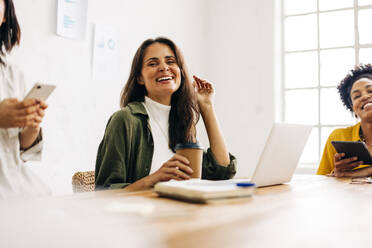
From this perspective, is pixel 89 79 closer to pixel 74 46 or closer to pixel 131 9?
pixel 74 46

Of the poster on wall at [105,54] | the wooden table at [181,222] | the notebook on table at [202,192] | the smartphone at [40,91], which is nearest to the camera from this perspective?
the wooden table at [181,222]

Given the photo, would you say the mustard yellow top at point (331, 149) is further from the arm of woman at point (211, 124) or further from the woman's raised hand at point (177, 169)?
the woman's raised hand at point (177, 169)

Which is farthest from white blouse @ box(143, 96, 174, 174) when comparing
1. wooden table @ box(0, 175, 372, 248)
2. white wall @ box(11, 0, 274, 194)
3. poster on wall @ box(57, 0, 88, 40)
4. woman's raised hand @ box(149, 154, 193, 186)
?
poster on wall @ box(57, 0, 88, 40)

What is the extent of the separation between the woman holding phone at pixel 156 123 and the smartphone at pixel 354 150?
0.47 metres

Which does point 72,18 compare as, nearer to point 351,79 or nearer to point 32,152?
point 32,152

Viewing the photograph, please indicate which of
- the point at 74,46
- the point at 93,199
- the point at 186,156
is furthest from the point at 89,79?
the point at 93,199

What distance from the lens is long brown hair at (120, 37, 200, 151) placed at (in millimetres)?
1671

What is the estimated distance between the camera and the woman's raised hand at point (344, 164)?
5.39ft

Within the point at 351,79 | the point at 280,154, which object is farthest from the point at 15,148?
the point at 351,79

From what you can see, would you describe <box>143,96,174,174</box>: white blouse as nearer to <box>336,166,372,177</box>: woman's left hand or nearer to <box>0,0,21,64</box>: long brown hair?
<box>0,0,21,64</box>: long brown hair

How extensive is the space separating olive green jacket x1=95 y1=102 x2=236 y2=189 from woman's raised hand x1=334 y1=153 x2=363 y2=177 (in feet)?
1.56

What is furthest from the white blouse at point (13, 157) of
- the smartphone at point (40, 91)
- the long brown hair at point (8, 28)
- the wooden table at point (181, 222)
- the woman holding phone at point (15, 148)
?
the wooden table at point (181, 222)

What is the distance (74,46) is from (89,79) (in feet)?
0.80

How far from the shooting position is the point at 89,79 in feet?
8.36
